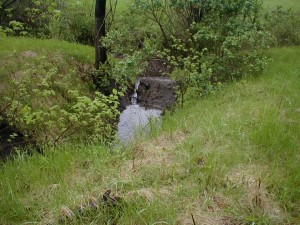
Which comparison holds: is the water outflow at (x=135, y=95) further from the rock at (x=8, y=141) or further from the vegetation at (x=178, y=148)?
the rock at (x=8, y=141)

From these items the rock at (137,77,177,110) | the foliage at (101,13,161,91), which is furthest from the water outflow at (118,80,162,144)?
the foliage at (101,13,161,91)

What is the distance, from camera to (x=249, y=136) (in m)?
5.39

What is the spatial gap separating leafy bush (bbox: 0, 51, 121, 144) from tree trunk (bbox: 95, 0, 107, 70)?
95 centimetres

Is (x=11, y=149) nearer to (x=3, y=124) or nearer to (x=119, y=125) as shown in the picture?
(x=3, y=124)

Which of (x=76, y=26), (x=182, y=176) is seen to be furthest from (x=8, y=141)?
(x=76, y=26)

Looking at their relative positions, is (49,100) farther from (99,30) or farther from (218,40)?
(218,40)

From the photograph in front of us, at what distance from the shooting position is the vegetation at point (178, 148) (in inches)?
148

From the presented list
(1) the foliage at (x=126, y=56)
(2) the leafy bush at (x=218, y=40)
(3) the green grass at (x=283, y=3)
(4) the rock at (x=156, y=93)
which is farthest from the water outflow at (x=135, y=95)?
(3) the green grass at (x=283, y=3)

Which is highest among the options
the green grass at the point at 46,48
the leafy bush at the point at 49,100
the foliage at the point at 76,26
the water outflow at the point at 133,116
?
the foliage at the point at 76,26

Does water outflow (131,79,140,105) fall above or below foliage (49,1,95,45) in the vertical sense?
below

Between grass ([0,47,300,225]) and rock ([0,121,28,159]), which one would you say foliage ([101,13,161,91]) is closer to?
rock ([0,121,28,159])

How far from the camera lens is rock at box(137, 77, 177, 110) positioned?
11.3 metres

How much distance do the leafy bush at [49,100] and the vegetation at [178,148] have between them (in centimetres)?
4

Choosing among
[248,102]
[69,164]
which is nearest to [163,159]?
[69,164]
